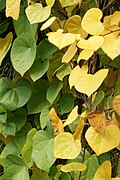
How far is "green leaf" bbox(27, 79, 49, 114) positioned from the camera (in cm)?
114

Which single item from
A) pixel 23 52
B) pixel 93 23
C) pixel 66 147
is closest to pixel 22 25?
pixel 23 52

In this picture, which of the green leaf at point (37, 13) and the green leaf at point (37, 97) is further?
the green leaf at point (37, 97)

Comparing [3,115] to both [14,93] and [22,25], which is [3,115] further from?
[22,25]

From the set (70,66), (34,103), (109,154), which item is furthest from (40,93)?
(109,154)

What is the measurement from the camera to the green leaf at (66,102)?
1.08 metres

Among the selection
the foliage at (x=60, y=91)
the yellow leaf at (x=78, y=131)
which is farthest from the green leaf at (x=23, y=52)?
the yellow leaf at (x=78, y=131)

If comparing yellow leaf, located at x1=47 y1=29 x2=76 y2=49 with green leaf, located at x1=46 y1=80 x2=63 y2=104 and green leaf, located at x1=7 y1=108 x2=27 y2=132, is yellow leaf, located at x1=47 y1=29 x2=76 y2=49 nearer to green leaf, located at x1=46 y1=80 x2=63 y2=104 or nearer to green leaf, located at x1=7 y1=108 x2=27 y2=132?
green leaf, located at x1=46 y1=80 x2=63 y2=104

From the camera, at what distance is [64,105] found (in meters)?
1.09

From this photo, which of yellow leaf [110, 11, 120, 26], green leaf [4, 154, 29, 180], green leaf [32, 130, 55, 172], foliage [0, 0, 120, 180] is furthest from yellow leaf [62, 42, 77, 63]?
green leaf [4, 154, 29, 180]

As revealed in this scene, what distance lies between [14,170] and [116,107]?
1.27 ft

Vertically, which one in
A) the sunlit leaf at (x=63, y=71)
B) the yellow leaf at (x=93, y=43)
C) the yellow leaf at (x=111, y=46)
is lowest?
the sunlit leaf at (x=63, y=71)

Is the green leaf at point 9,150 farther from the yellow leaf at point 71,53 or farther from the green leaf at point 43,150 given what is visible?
the yellow leaf at point 71,53

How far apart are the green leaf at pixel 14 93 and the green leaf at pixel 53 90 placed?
7 cm

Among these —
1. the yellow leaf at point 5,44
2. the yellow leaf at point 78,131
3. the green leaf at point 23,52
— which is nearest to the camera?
the yellow leaf at point 78,131
